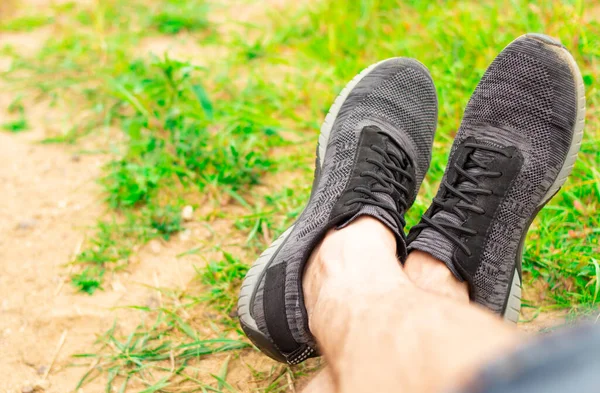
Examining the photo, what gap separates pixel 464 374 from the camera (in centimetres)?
73

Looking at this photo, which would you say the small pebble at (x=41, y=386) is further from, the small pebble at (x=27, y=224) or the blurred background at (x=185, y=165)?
the small pebble at (x=27, y=224)

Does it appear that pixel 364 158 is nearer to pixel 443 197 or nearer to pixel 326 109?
pixel 443 197

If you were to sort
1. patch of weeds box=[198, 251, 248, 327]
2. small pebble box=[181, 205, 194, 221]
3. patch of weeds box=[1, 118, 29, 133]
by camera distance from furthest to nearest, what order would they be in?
patch of weeds box=[1, 118, 29, 133], small pebble box=[181, 205, 194, 221], patch of weeds box=[198, 251, 248, 327]

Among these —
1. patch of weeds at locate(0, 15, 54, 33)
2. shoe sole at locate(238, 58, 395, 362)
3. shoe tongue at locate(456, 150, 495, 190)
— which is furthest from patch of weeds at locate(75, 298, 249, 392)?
patch of weeds at locate(0, 15, 54, 33)

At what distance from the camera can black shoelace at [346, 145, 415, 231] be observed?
1.43 meters

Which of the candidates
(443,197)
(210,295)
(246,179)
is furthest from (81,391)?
(443,197)

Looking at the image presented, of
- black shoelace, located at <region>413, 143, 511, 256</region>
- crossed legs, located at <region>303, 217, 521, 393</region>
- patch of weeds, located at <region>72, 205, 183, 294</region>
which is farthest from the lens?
patch of weeds, located at <region>72, 205, 183, 294</region>

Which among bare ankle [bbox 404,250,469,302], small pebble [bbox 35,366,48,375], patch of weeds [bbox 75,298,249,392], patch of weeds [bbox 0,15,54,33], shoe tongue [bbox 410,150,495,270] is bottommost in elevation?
small pebble [bbox 35,366,48,375]

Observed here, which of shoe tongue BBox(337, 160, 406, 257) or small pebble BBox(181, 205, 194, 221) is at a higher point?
shoe tongue BBox(337, 160, 406, 257)

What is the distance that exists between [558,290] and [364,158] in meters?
0.66

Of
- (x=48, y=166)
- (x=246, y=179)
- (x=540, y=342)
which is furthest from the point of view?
(x=48, y=166)

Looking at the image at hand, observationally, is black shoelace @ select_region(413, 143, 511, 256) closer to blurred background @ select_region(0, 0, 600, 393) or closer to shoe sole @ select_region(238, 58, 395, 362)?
blurred background @ select_region(0, 0, 600, 393)

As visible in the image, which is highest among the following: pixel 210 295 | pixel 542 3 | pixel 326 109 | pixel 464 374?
pixel 542 3

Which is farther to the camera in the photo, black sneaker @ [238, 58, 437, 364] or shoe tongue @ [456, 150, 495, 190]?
shoe tongue @ [456, 150, 495, 190]
